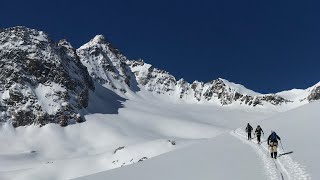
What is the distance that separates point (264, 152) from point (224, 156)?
3.13 metres

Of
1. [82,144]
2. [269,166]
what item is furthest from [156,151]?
[269,166]

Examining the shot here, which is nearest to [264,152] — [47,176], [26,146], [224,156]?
[224,156]

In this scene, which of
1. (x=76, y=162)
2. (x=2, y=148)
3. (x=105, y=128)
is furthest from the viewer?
(x=105, y=128)

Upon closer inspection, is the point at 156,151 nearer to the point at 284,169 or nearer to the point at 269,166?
the point at 269,166

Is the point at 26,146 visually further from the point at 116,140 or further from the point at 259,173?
the point at 259,173

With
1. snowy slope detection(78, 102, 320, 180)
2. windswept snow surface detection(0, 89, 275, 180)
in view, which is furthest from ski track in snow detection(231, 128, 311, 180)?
windswept snow surface detection(0, 89, 275, 180)

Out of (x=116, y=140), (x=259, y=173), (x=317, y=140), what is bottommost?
(x=259, y=173)

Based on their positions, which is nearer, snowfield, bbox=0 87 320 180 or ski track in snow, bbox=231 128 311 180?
ski track in snow, bbox=231 128 311 180

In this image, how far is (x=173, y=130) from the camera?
636 feet

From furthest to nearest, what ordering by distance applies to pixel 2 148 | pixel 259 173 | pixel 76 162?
pixel 2 148 < pixel 76 162 < pixel 259 173

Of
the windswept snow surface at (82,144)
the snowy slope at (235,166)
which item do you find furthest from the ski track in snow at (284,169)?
the windswept snow surface at (82,144)

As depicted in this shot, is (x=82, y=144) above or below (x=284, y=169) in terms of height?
above

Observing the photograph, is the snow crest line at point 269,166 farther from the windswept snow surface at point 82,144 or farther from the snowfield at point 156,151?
the windswept snow surface at point 82,144

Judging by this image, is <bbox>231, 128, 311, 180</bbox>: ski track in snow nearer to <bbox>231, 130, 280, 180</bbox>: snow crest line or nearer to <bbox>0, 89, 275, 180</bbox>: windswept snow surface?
<bbox>231, 130, 280, 180</bbox>: snow crest line
